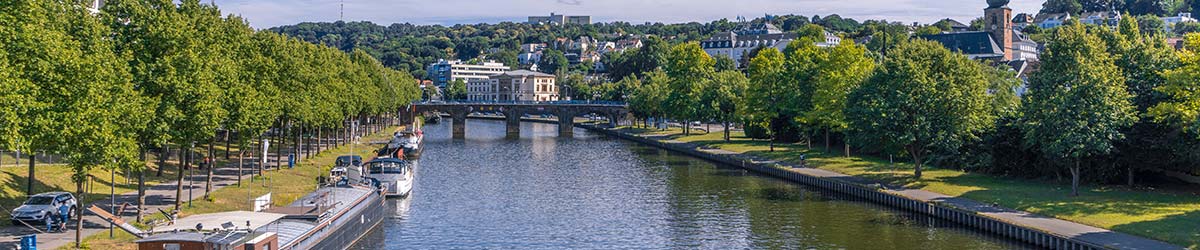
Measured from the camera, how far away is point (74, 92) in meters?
45.8

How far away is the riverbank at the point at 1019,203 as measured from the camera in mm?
56250

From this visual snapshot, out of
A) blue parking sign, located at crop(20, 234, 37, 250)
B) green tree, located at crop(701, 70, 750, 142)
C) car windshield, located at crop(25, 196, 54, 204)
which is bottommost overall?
blue parking sign, located at crop(20, 234, 37, 250)

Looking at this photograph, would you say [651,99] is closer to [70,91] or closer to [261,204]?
[261,204]

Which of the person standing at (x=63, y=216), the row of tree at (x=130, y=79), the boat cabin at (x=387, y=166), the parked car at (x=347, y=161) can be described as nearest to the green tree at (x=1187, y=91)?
the row of tree at (x=130, y=79)

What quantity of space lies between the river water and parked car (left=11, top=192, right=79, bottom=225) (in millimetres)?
15527

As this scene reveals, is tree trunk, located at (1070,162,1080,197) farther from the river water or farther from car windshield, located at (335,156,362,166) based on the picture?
car windshield, located at (335,156,362,166)

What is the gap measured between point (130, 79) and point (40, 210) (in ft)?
23.5

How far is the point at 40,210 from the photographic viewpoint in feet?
173

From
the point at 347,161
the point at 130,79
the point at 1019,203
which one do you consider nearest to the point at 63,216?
the point at 130,79

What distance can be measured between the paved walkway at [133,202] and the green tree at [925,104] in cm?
4620

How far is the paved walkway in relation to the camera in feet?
160

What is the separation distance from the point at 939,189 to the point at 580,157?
6022 cm

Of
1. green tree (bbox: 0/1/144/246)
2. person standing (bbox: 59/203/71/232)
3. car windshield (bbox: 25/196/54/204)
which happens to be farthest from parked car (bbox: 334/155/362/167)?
green tree (bbox: 0/1/144/246)

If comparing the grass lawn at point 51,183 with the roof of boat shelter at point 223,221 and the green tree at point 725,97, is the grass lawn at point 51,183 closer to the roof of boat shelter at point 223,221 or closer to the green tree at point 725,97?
the roof of boat shelter at point 223,221
